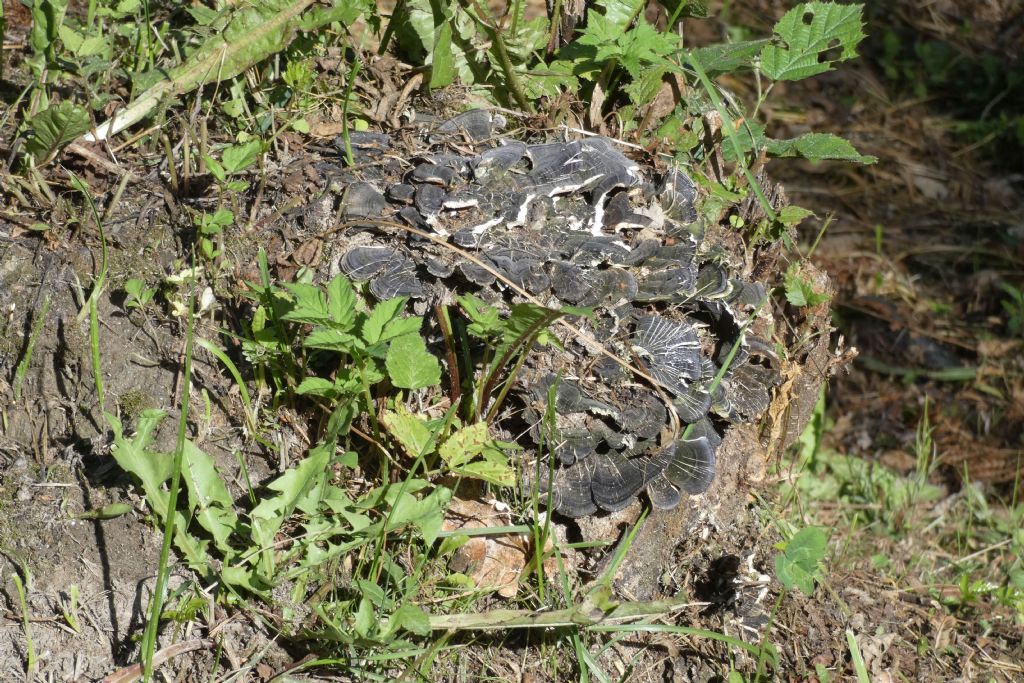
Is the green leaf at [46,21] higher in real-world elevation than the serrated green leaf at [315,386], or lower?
higher

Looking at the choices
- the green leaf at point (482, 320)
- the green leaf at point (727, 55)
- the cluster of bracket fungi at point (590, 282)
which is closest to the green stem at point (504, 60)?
the cluster of bracket fungi at point (590, 282)

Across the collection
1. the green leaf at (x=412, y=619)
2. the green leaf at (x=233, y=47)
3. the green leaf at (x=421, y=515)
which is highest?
the green leaf at (x=233, y=47)

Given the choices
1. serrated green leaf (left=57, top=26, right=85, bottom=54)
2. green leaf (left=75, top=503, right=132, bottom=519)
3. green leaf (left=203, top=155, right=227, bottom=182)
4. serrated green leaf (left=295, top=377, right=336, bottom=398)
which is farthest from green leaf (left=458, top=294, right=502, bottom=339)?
serrated green leaf (left=57, top=26, right=85, bottom=54)

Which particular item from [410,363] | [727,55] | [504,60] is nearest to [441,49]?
[504,60]

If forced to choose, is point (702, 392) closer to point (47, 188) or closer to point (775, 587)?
point (775, 587)

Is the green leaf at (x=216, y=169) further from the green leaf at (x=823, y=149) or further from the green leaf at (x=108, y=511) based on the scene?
the green leaf at (x=823, y=149)

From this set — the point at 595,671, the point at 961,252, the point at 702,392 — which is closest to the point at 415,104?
the point at 702,392

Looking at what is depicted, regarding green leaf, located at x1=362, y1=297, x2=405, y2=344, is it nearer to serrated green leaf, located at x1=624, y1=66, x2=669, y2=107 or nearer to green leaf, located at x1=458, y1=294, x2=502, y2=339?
green leaf, located at x1=458, y1=294, x2=502, y2=339
